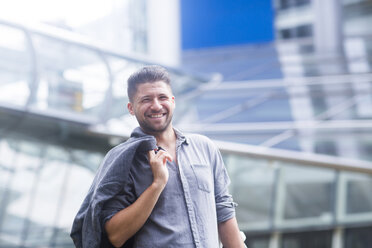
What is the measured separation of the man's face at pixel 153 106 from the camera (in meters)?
1.68

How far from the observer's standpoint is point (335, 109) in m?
7.21

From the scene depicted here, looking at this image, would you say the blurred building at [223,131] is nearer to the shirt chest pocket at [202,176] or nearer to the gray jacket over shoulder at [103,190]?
the shirt chest pocket at [202,176]

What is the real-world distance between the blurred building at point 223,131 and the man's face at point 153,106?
378 centimetres

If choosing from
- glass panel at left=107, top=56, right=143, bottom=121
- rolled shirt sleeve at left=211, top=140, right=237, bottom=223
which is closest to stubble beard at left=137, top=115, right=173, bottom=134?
rolled shirt sleeve at left=211, top=140, right=237, bottom=223

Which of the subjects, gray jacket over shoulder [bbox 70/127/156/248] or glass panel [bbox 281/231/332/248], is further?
glass panel [bbox 281/231/332/248]

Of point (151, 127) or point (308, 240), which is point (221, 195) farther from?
point (308, 240)

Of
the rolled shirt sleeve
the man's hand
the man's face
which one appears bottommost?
the rolled shirt sleeve

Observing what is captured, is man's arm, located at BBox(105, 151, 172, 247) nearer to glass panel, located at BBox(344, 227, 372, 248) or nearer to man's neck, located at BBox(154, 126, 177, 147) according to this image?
man's neck, located at BBox(154, 126, 177, 147)

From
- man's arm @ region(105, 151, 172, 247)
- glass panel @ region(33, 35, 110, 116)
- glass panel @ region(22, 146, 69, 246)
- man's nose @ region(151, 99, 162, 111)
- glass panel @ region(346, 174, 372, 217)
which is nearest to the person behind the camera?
man's arm @ region(105, 151, 172, 247)

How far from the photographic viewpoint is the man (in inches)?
60.7

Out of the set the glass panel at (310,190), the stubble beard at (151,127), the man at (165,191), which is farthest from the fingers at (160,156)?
the glass panel at (310,190)

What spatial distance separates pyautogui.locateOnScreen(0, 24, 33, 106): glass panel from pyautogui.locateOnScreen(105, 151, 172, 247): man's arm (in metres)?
4.36

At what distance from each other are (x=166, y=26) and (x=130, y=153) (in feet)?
33.7

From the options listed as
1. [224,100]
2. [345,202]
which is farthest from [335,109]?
[224,100]
